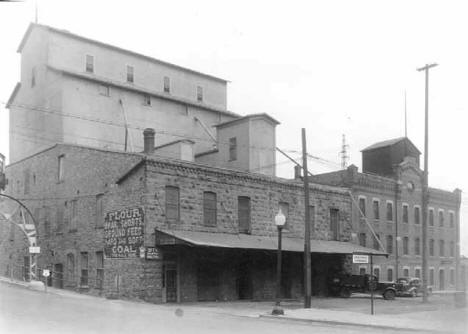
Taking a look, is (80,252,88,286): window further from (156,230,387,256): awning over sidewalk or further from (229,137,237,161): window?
(229,137,237,161): window

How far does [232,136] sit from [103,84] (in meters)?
9.89

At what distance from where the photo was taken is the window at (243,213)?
3381 cm

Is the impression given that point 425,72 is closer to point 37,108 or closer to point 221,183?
point 221,183

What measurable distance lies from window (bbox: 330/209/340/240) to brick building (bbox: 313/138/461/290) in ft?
16.6

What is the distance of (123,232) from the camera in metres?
30.4

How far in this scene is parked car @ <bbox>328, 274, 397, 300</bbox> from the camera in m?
36.1

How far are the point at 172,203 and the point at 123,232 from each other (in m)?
2.81

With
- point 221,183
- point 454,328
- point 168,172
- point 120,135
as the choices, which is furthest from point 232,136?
point 454,328

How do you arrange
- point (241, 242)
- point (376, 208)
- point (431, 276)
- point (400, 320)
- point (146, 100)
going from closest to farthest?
point (400, 320) < point (241, 242) < point (146, 100) < point (376, 208) < point (431, 276)

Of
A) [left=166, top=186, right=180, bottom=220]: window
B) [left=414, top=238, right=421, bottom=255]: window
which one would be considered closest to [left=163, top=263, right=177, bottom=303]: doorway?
[left=166, top=186, right=180, bottom=220]: window

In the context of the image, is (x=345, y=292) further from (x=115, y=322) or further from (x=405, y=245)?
(x=115, y=322)

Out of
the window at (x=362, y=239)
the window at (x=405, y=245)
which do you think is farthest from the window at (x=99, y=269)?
the window at (x=405, y=245)

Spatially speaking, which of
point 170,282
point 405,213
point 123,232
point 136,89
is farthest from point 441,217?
point 123,232

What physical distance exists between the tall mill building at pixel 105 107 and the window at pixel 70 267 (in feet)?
27.9
